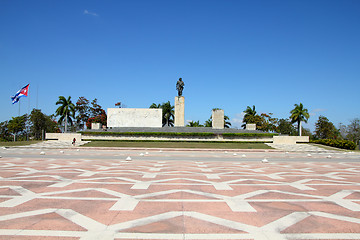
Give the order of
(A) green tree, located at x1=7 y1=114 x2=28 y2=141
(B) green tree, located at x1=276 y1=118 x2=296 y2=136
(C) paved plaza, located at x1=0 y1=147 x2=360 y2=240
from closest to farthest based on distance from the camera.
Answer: (C) paved plaza, located at x1=0 y1=147 x2=360 y2=240
(A) green tree, located at x1=7 y1=114 x2=28 y2=141
(B) green tree, located at x1=276 y1=118 x2=296 y2=136

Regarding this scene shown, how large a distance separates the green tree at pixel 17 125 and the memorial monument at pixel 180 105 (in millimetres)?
32848

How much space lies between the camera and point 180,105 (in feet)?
137

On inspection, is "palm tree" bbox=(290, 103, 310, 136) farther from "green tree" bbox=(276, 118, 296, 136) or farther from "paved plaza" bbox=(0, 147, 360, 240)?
"paved plaza" bbox=(0, 147, 360, 240)

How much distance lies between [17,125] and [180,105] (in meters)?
33.8

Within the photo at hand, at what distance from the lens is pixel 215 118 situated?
44500 mm

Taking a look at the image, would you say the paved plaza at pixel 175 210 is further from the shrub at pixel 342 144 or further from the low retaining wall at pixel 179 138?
the low retaining wall at pixel 179 138

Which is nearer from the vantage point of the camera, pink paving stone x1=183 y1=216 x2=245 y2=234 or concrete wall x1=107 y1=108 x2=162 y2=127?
pink paving stone x1=183 y1=216 x2=245 y2=234

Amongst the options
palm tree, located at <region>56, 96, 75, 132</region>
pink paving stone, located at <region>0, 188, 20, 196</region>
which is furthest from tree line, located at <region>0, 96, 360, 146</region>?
pink paving stone, located at <region>0, 188, 20, 196</region>

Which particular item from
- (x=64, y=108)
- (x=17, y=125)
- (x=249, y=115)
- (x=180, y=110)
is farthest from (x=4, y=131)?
(x=249, y=115)

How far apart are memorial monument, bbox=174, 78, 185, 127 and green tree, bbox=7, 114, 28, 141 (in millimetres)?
32848

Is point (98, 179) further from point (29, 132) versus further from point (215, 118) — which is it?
point (29, 132)

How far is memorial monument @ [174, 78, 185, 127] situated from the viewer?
1646 inches

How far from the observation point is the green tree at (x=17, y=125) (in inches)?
2044

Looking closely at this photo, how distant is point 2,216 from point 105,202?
5.56 ft
